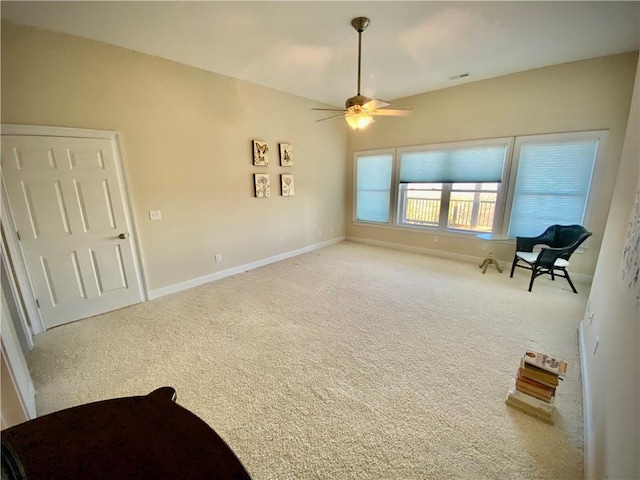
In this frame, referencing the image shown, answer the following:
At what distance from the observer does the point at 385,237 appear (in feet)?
19.1

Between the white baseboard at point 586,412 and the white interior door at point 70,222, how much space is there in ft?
14.1

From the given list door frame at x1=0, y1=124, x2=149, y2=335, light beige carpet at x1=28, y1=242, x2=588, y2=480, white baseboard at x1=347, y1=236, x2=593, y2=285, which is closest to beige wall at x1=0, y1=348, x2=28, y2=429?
light beige carpet at x1=28, y1=242, x2=588, y2=480

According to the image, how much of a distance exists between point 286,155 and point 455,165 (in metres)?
3.02

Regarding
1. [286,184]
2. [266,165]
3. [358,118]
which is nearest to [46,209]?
[266,165]

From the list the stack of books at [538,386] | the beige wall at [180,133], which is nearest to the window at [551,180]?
the stack of books at [538,386]

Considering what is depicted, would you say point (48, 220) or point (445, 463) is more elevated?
point (48, 220)

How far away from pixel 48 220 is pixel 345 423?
342 centimetres

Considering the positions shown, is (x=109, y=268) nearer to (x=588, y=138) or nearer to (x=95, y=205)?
(x=95, y=205)

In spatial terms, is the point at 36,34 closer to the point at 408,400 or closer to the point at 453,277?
the point at 408,400

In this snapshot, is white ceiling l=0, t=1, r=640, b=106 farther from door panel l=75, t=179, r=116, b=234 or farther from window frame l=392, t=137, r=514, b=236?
door panel l=75, t=179, r=116, b=234

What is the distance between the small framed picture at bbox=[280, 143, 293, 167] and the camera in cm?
462

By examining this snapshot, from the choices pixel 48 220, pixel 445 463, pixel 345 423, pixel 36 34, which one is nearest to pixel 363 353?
pixel 345 423

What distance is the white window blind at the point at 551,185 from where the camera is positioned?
3.60 metres

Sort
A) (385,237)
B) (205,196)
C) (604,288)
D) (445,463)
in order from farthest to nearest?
1. (385,237)
2. (205,196)
3. (604,288)
4. (445,463)
